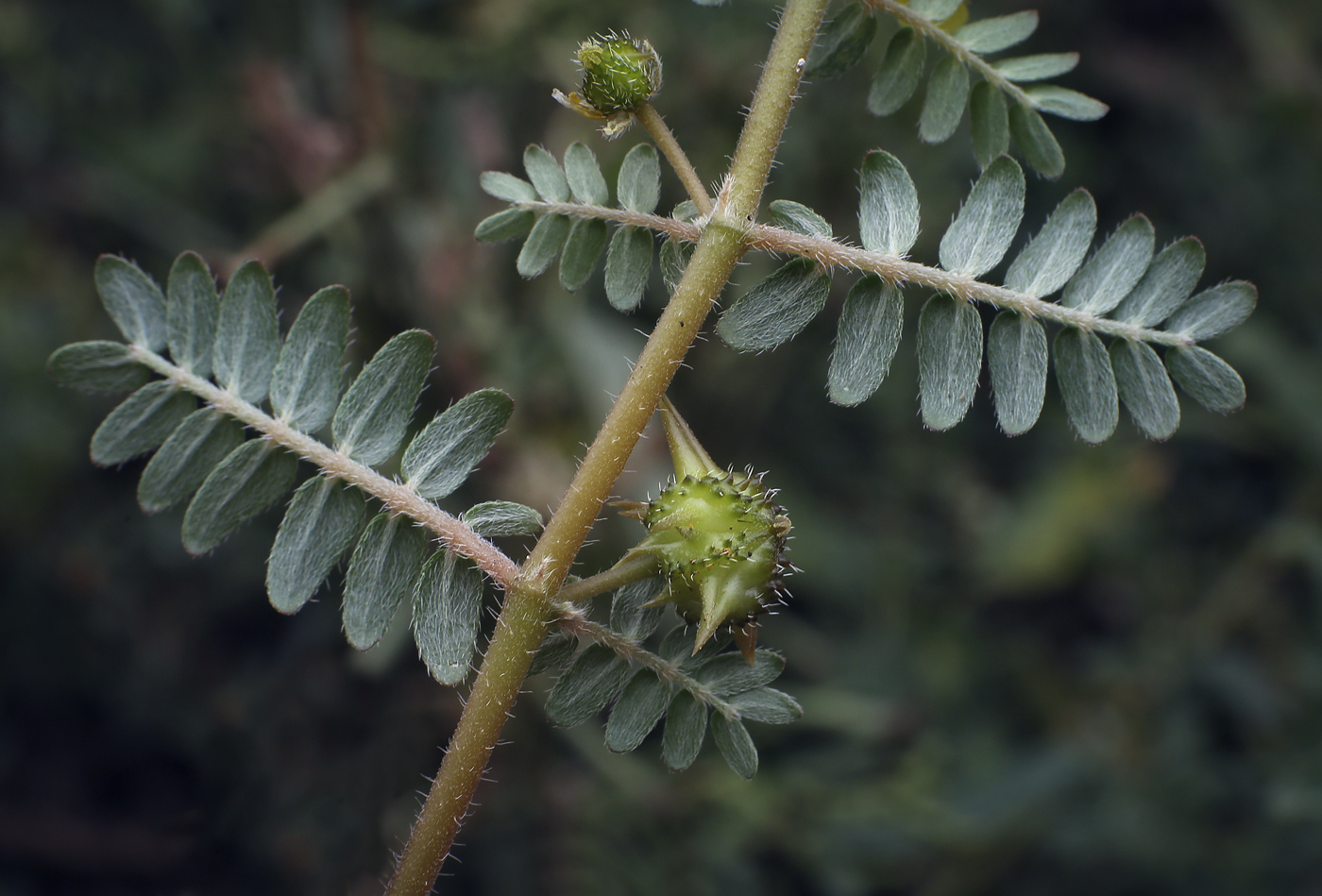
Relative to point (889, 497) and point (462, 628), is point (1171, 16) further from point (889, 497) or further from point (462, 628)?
point (462, 628)

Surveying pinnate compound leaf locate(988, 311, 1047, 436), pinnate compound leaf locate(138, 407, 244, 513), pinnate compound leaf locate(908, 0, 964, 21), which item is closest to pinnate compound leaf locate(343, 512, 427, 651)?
pinnate compound leaf locate(138, 407, 244, 513)

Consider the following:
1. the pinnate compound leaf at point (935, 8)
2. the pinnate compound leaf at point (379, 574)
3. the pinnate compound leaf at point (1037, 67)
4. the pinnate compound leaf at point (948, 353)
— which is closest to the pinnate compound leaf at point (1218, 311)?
the pinnate compound leaf at point (948, 353)

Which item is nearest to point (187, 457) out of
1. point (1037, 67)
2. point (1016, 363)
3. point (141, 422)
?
point (141, 422)

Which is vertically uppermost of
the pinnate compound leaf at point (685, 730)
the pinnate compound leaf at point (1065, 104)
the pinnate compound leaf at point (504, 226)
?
the pinnate compound leaf at point (1065, 104)

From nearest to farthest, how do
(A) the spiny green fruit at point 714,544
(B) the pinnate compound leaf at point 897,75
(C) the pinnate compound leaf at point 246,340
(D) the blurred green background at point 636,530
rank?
(A) the spiny green fruit at point 714,544
(C) the pinnate compound leaf at point 246,340
(B) the pinnate compound leaf at point 897,75
(D) the blurred green background at point 636,530

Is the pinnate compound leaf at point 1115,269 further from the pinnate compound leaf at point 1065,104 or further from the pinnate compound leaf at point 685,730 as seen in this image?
the pinnate compound leaf at point 685,730

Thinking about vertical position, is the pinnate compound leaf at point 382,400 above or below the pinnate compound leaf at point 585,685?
above

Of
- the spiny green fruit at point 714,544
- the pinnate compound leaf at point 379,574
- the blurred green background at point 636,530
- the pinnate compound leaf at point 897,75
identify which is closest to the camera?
the spiny green fruit at point 714,544
